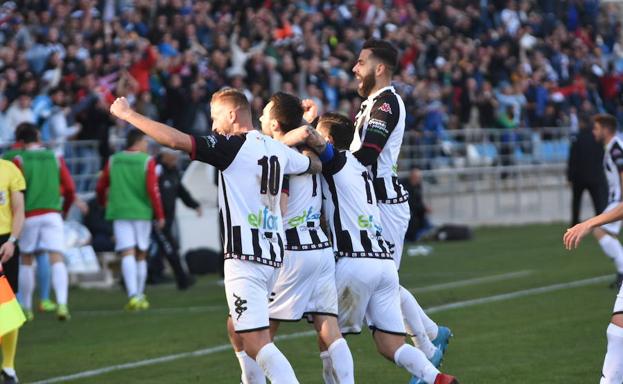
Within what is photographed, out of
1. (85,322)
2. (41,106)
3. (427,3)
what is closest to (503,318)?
(85,322)

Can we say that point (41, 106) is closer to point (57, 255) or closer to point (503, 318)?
point (57, 255)

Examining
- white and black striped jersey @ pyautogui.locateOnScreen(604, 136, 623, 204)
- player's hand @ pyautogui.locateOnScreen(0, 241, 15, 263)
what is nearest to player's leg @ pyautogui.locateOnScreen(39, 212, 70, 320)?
player's hand @ pyautogui.locateOnScreen(0, 241, 15, 263)

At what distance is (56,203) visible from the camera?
1569cm

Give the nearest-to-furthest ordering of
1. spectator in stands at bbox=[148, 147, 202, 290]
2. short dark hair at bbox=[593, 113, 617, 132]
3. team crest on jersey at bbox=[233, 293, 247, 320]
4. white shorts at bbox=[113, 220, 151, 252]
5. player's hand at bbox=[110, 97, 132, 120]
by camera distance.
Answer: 1. player's hand at bbox=[110, 97, 132, 120]
2. team crest on jersey at bbox=[233, 293, 247, 320]
3. short dark hair at bbox=[593, 113, 617, 132]
4. white shorts at bbox=[113, 220, 151, 252]
5. spectator in stands at bbox=[148, 147, 202, 290]

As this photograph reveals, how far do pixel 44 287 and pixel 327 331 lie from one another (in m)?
8.30

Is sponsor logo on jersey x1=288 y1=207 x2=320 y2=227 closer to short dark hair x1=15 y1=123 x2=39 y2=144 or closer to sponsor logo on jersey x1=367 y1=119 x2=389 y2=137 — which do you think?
sponsor logo on jersey x1=367 y1=119 x2=389 y2=137

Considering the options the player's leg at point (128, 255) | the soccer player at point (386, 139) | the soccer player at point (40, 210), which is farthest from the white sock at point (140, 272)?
the soccer player at point (386, 139)

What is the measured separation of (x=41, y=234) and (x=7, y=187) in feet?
12.7

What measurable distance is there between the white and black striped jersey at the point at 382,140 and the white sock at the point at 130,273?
737cm

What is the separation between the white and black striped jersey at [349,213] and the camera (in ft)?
29.2

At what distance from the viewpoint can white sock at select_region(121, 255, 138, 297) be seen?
54.1 feet

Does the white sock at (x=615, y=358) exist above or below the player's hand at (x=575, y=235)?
below

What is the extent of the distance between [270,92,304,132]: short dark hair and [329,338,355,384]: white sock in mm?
1373

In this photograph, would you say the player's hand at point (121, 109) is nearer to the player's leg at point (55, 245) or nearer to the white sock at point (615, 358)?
the white sock at point (615, 358)
